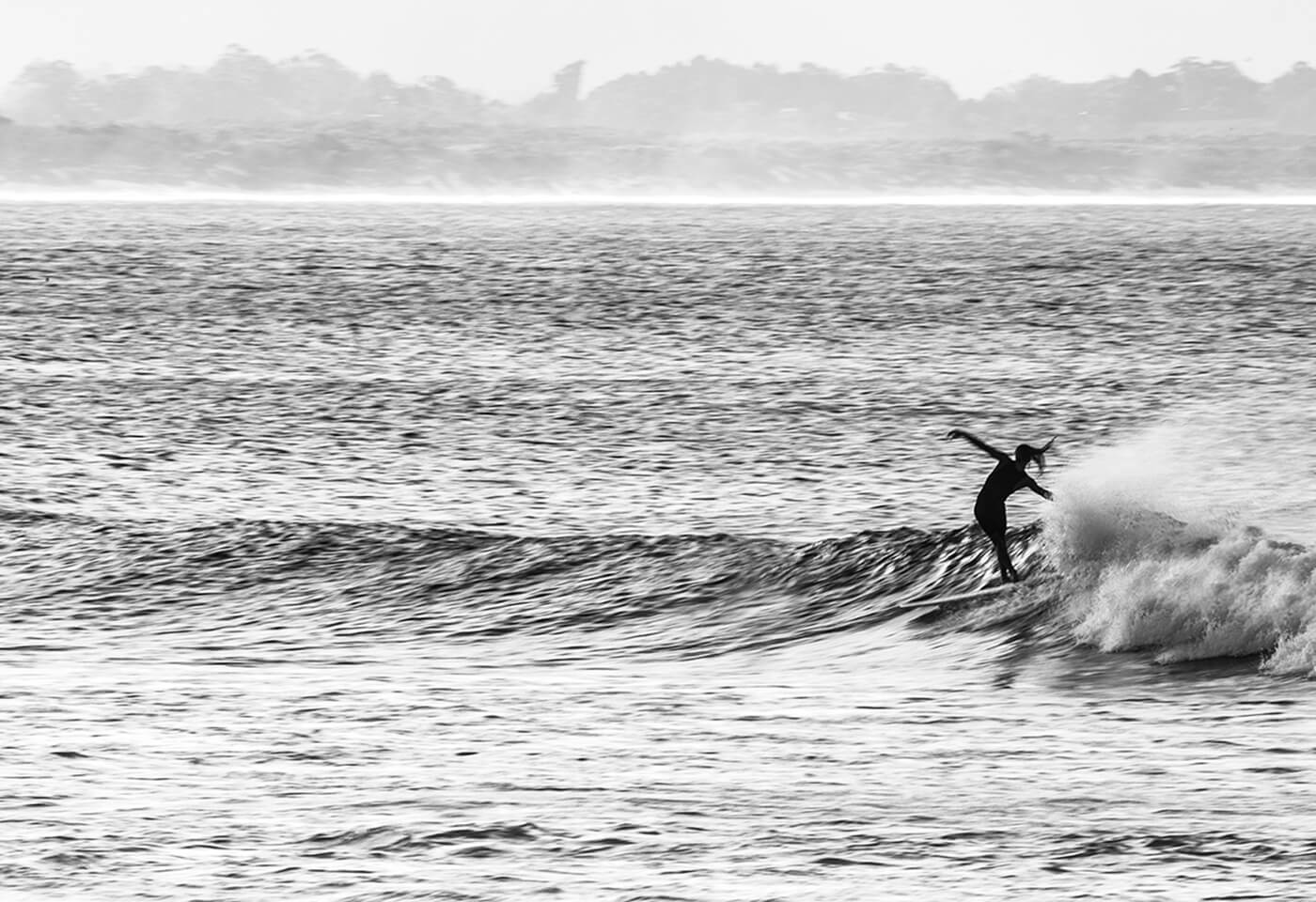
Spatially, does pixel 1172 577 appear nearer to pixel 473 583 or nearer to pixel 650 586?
pixel 650 586

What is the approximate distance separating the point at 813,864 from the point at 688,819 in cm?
124

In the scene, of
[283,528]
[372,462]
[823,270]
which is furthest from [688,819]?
[823,270]

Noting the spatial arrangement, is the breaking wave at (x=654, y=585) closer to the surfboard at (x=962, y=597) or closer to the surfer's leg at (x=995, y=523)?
the surfboard at (x=962, y=597)

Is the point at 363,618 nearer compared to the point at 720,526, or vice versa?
the point at 363,618

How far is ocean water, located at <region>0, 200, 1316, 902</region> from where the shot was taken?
12.6 m

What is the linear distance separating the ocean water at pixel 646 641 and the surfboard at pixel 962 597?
280 mm

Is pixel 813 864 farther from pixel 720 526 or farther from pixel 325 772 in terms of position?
pixel 720 526

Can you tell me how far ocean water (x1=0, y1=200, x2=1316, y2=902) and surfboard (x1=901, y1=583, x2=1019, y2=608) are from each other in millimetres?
280

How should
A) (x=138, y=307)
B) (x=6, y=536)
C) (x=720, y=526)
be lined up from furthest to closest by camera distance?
1. (x=138, y=307)
2. (x=720, y=526)
3. (x=6, y=536)

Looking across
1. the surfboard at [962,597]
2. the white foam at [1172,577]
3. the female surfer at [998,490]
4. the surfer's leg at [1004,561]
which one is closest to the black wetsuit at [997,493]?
the female surfer at [998,490]

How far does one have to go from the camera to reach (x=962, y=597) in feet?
79.7

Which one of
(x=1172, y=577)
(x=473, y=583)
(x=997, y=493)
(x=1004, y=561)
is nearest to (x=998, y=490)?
(x=997, y=493)

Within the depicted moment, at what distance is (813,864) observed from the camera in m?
12.3

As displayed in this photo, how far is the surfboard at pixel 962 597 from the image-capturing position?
24.0 meters
